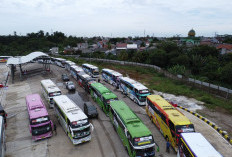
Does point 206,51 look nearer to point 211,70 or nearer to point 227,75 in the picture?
point 211,70

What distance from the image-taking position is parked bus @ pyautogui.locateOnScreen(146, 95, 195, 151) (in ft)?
46.6

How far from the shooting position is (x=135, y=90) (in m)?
25.1

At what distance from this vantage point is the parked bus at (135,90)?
24.2 m

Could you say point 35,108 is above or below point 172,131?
above

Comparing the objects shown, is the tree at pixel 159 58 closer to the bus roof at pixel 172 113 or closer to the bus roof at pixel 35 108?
the bus roof at pixel 172 113

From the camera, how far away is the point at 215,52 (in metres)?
53.0

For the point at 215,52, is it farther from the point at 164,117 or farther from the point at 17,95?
the point at 17,95

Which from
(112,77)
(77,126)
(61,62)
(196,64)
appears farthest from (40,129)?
(196,64)

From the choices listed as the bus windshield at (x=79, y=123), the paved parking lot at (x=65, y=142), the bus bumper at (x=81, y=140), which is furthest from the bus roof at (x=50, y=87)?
the bus bumper at (x=81, y=140)

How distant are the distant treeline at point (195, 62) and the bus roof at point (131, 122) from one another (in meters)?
27.5

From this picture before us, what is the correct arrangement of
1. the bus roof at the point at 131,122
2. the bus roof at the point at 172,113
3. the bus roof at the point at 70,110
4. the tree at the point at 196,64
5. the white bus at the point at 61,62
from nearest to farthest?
the bus roof at the point at 131,122 → the bus roof at the point at 172,113 → the bus roof at the point at 70,110 → the tree at the point at 196,64 → the white bus at the point at 61,62

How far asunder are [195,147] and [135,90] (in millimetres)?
14350

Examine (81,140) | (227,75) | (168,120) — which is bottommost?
(81,140)

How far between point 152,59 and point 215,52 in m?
19.9
